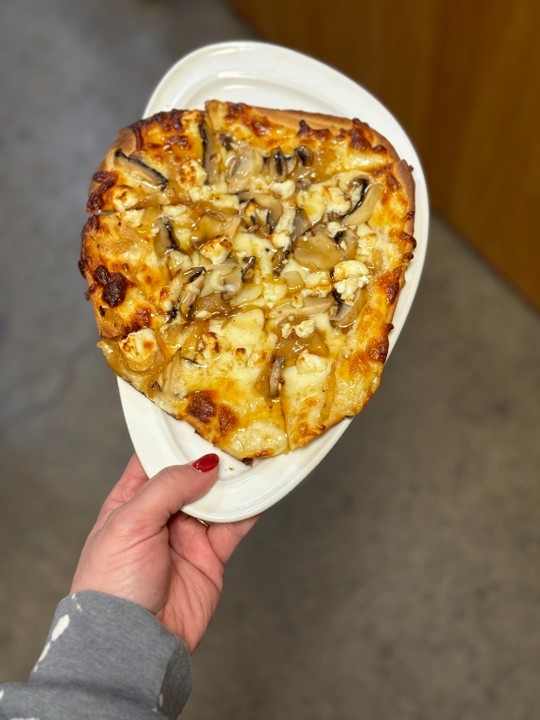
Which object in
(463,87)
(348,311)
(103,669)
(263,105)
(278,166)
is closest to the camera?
(103,669)

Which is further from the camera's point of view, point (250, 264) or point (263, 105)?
point (263, 105)

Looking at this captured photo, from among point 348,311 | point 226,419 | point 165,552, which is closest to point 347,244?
point 348,311

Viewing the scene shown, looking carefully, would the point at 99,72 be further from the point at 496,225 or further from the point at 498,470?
the point at 498,470

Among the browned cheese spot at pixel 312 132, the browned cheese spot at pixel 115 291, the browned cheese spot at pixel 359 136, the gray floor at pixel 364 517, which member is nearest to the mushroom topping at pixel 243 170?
the browned cheese spot at pixel 312 132

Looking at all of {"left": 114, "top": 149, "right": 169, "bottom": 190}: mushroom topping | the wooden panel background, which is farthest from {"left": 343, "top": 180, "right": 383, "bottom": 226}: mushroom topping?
the wooden panel background

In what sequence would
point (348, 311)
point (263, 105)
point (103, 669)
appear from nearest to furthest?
point (103, 669), point (348, 311), point (263, 105)

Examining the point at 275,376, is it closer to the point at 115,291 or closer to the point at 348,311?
the point at 348,311
